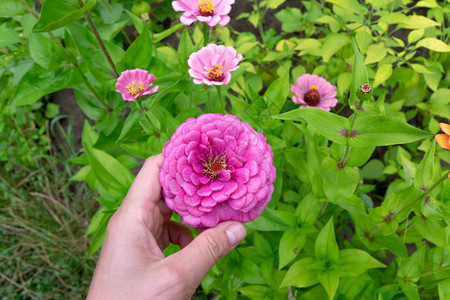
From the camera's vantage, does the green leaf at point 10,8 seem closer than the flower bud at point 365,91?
No

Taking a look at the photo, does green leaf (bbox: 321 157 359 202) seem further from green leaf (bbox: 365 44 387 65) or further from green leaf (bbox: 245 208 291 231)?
green leaf (bbox: 365 44 387 65)

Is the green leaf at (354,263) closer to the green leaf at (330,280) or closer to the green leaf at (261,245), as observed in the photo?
the green leaf at (330,280)

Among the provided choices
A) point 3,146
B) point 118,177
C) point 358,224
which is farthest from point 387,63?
point 3,146

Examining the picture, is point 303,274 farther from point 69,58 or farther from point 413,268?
point 69,58

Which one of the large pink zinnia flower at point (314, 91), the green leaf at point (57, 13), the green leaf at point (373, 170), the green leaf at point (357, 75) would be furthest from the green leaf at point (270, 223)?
the green leaf at point (373, 170)

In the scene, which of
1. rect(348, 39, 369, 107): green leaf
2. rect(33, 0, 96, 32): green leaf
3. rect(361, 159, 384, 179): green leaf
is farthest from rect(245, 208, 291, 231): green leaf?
rect(361, 159, 384, 179): green leaf

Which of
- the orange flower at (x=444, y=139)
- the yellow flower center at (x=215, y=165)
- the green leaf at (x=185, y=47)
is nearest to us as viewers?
the orange flower at (x=444, y=139)

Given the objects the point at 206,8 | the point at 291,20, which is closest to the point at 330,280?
the point at 206,8
